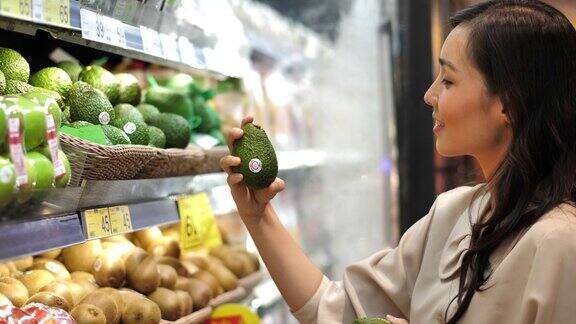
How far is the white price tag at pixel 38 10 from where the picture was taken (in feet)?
5.30

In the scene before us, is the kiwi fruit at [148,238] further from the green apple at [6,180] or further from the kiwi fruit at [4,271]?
the green apple at [6,180]

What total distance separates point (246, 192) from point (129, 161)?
0.95ft

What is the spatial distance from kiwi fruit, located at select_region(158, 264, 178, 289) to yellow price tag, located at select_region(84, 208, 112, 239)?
1.59 feet

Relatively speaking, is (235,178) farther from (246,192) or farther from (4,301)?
(4,301)

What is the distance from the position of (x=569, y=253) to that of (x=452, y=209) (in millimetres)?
456

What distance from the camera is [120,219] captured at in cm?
203

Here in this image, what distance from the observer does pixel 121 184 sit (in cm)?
204

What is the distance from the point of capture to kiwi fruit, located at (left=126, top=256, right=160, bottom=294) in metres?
2.27

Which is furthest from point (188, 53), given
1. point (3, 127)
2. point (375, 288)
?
point (3, 127)

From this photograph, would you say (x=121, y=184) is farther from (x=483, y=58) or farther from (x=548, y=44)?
(x=548, y=44)

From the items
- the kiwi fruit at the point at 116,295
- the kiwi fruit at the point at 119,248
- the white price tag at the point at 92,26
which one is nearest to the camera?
the white price tag at the point at 92,26

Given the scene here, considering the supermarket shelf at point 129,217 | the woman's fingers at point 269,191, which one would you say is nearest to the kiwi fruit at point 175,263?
the supermarket shelf at point 129,217

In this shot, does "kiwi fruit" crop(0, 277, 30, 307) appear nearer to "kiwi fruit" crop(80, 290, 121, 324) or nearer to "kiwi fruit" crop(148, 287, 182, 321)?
"kiwi fruit" crop(80, 290, 121, 324)

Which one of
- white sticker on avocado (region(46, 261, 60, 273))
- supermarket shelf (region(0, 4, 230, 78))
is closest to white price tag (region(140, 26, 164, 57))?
supermarket shelf (region(0, 4, 230, 78))
